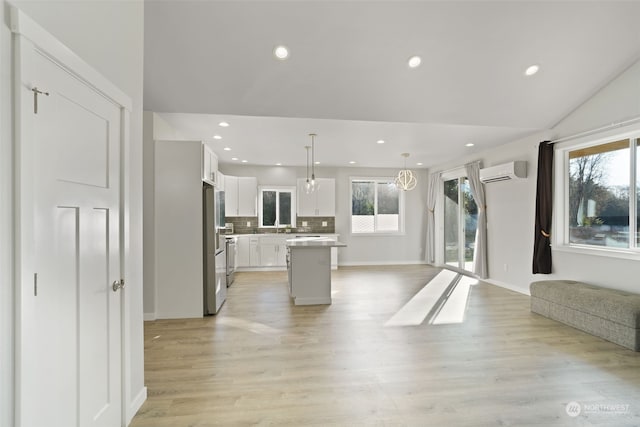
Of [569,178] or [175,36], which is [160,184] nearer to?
[175,36]

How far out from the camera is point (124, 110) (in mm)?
1938

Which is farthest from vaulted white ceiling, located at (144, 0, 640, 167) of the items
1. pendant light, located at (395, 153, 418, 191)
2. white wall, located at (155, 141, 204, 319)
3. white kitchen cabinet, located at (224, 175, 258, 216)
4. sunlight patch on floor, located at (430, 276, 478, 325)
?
white kitchen cabinet, located at (224, 175, 258, 216)

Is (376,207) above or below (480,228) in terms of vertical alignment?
above

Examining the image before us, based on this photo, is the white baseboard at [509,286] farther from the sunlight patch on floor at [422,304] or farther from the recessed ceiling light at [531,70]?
the recessed ceiling light at [531,70]

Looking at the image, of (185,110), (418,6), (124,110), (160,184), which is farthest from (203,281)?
(418,6)

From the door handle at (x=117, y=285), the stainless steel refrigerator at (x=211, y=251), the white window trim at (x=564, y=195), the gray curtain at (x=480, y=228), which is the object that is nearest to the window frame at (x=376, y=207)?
the gray curtain at (x=480, y=228)

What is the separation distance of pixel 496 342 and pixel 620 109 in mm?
3188

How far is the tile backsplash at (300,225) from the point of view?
25.7ft

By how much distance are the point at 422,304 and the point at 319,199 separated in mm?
4030

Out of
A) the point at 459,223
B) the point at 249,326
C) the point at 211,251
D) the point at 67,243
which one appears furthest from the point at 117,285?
the point at 459,223

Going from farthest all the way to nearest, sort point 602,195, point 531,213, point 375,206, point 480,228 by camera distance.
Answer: point 375,206 → point 480,228 → point 531,213 → point 602,195

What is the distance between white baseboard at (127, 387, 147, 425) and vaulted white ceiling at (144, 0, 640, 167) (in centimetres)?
300

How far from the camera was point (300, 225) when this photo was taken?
8016 mm

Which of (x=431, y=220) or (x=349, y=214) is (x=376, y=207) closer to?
(x=349, y=214)
